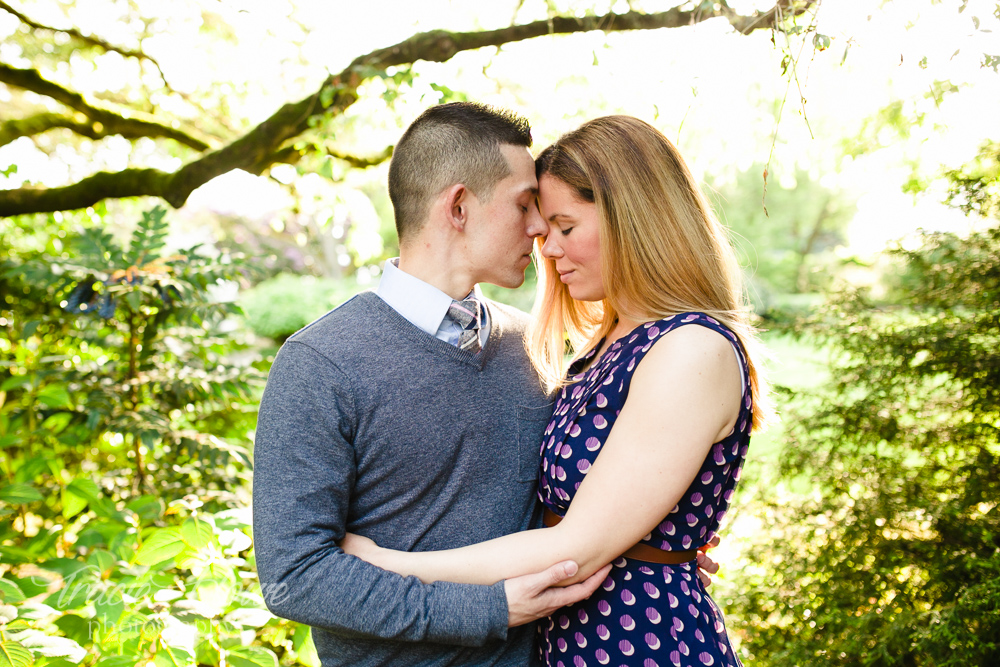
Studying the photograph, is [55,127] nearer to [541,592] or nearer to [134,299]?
[134,299]

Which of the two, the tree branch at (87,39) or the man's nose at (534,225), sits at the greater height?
the tree branch at (87,39)

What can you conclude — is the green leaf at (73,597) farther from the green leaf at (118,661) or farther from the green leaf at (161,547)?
the green leaf at (118,661)

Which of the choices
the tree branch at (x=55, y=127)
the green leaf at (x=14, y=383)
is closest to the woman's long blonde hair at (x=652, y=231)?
the green leaf at (x=14, y=383)

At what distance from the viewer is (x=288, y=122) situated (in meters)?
3.49

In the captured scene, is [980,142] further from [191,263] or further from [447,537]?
[191,263]

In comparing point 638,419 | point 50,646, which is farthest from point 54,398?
point 638,419

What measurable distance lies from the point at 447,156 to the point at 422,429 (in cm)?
75

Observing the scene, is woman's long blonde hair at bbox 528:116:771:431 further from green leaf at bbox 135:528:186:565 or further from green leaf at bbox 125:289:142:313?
green leaf at bbox 125:289:142:313

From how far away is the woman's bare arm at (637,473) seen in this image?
4.69 feet

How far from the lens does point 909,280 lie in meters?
3.07

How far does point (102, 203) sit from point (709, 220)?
3446 mm

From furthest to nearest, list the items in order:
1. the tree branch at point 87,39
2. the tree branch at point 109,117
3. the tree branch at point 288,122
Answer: the tree branch at point 87,39 → the tree branch at point 109,117 → the tree branch at point 288,122

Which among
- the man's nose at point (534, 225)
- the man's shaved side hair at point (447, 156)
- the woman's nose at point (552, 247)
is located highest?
the man's shaved side hair at point (447, 156)

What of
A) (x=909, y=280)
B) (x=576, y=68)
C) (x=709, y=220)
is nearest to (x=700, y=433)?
(x=709, y=220)
